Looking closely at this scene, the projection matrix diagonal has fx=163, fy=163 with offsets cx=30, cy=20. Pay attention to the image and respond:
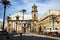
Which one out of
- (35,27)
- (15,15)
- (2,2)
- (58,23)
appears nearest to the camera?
(2,2)

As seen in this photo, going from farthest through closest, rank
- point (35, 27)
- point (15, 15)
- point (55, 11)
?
point (15, 15), point (35, 27), point (55, 11)

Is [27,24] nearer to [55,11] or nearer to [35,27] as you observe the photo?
[35,27]

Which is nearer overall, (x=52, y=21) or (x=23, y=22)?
(x=52, y=21)

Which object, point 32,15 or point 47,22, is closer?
point 47,22

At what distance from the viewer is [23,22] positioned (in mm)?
95812

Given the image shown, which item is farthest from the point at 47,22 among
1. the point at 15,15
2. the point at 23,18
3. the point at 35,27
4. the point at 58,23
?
the point at 15,15

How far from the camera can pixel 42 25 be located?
88000 millimetres

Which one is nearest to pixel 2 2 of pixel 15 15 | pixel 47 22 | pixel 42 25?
pixel 47 22

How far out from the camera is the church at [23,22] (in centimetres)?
9388

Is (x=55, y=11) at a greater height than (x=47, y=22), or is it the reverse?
(x=55, y=11)

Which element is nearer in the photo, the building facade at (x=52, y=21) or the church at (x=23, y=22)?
the building facade at (x=52, y=21)

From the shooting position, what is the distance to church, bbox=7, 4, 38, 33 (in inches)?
3696

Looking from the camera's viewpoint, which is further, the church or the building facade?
the church

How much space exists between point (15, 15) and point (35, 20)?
47.4 feet
